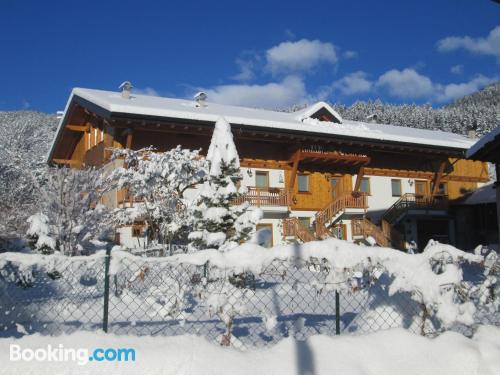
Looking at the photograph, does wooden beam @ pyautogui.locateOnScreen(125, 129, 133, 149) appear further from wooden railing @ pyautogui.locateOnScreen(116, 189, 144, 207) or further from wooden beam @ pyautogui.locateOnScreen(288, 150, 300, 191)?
wooden beam @ pyautogui.locateOnScreen(288, 150, 300, 191)

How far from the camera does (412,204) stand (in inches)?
993

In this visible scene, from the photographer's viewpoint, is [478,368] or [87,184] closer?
[478,368]

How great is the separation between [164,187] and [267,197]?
8264 millimetres

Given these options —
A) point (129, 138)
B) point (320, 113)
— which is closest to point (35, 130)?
point (129, 138)

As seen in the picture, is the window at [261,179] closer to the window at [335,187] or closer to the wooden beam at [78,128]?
the window at [335,187]

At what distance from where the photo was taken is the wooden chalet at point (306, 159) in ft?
65.5

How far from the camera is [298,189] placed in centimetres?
2377

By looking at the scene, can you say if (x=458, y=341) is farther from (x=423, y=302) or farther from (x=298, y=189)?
(x=298, y=189)

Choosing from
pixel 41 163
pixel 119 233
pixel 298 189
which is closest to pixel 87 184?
pixel 119 233

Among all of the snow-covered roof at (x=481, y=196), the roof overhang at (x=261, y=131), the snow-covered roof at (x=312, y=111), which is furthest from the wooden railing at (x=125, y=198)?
the snow-covered roof at (x=481, y=196)

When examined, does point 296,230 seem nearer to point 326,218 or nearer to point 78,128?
point 326,218

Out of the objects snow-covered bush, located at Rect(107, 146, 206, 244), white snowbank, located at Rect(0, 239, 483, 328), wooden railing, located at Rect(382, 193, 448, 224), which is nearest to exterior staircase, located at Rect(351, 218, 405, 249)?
wooden railing, located at Rect(382, 193, 448, 224)

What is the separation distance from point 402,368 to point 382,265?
0.99 metres

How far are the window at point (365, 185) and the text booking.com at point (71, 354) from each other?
2325cm
